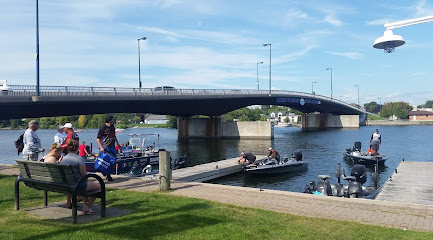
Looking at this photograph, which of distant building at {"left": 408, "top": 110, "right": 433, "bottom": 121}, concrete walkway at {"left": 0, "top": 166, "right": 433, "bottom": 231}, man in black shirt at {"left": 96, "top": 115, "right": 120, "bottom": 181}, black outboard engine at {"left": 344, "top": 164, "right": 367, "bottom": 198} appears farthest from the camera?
distant building at {"left": 408, "top": 110, "right": 433, "bottom": 121}

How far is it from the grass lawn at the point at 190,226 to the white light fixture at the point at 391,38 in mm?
8818

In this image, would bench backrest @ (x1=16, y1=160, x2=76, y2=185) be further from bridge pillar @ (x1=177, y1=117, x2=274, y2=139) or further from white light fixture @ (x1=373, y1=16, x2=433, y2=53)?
bridge pillar @ (x1=177, y1=117, x2=274, y2=139)

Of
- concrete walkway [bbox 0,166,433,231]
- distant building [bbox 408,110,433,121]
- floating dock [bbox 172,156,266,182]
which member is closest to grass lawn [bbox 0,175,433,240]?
concrete walkway [bbox 0,166,433,231]

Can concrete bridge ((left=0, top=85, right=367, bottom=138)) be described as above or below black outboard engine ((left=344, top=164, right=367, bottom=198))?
above

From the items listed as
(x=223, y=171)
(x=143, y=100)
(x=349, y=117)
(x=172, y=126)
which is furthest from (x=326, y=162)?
(x=172, y=126)

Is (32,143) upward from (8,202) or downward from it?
upward

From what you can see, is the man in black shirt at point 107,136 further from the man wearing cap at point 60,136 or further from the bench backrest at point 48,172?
the bench backrest at point 48,172

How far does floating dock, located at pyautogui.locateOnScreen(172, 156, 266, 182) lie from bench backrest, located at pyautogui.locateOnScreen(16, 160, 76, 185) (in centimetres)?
1109

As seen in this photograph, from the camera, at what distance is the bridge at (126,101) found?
3547 centimetres

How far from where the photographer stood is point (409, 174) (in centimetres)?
1902

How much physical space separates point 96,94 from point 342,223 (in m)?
38.0

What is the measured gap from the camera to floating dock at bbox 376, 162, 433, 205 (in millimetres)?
13688

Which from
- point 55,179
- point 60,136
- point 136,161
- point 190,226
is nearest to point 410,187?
point 190,226

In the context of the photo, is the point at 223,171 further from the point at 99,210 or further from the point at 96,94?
the point at 96,94
